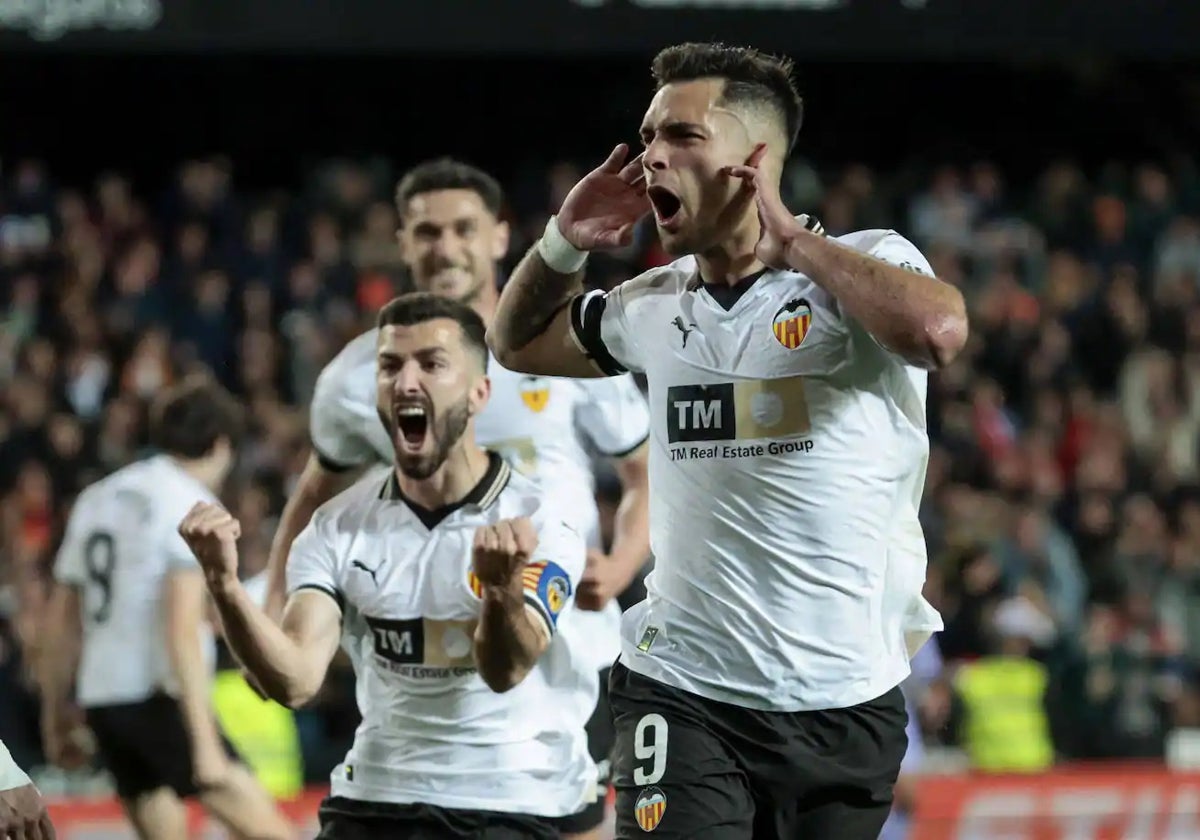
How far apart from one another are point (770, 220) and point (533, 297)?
27.1 inches

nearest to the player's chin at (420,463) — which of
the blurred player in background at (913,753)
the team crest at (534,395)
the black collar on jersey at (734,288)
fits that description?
the team crest at (534,395)

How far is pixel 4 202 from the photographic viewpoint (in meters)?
12.9

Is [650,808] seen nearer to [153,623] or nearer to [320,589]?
[320,589]

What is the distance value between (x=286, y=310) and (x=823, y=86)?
505 centimetres

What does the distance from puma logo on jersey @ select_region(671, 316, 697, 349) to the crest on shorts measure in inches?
34.1

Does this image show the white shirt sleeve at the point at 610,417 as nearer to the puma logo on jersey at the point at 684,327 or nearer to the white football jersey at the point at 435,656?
the white football jersey at the point at 435,656

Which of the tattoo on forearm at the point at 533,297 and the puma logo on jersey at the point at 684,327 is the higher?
the tattoo on forearm at the point at 533,297

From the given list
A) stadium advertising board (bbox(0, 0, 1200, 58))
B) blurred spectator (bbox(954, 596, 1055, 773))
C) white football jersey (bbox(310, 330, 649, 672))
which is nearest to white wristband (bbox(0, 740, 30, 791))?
white football jersey (bbox(310, 330, 649, 672))

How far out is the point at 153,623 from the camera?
7238 millimetres

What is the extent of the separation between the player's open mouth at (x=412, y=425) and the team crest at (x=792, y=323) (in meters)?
1.17

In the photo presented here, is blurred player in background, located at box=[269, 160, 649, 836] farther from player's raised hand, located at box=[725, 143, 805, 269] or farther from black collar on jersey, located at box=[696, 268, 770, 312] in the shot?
player's raised hand, located at box=[725, 143, 805, 269]

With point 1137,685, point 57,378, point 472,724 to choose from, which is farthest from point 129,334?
point 472,724

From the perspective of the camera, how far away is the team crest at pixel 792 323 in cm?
391

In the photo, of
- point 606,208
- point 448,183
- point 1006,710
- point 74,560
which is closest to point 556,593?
point 606,208
